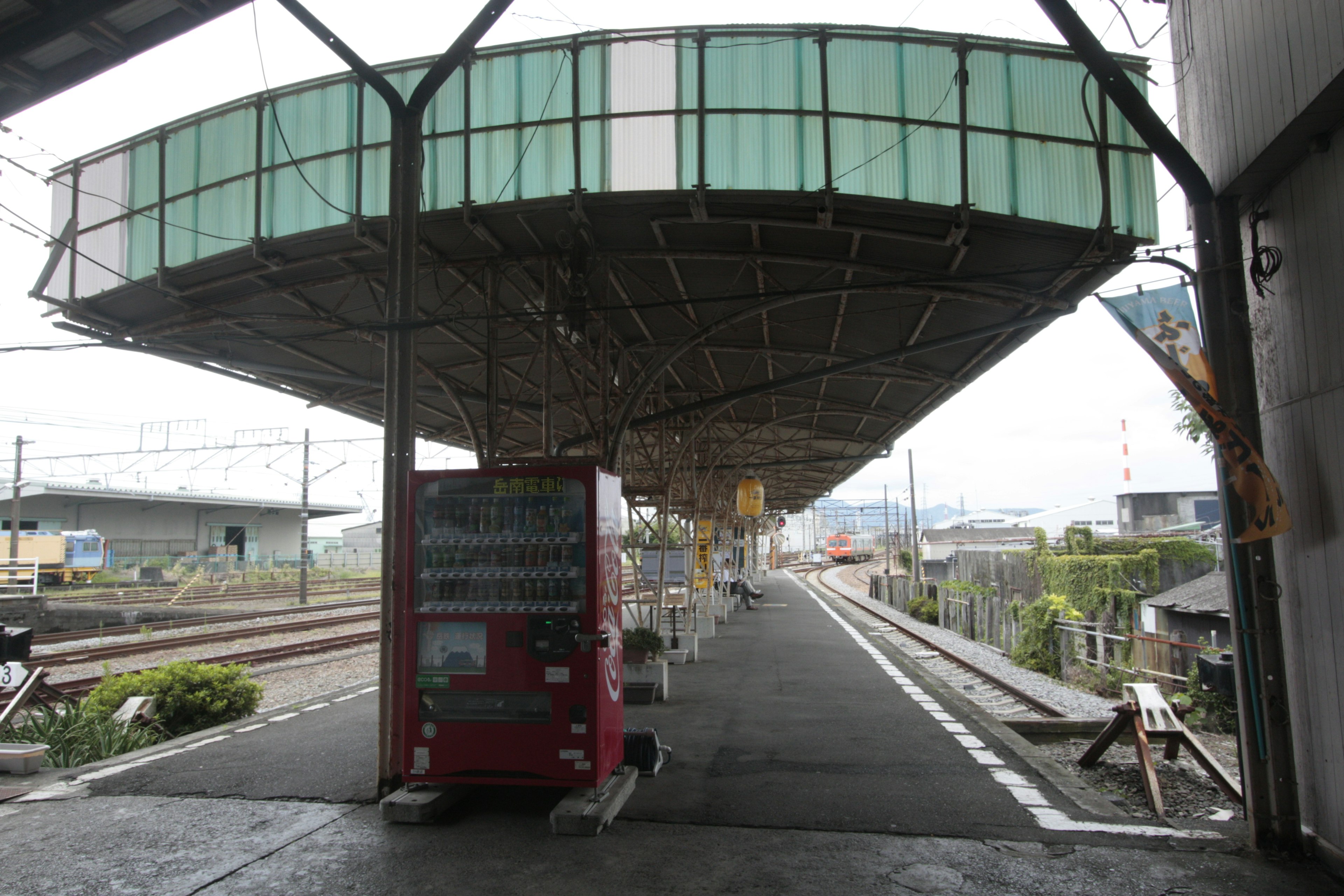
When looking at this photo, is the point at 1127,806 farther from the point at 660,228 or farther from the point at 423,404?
the point at 423,404

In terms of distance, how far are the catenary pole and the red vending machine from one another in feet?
1.25

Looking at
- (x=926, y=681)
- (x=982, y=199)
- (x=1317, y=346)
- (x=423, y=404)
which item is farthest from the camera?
(x=423, y=404)

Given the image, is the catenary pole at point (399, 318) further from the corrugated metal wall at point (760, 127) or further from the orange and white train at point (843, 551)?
the orange and white train at point (843, 551)

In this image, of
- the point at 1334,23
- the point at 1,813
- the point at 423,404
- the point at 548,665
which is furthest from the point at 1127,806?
the point at 423,404

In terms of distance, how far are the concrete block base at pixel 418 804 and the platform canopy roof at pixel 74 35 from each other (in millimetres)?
6775

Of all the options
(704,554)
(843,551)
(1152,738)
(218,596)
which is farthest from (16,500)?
(843,551)

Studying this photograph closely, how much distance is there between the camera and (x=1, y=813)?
6.16 metres

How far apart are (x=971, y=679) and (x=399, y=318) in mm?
13872

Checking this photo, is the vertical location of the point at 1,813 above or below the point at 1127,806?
above

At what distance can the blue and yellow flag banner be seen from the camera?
5301mm

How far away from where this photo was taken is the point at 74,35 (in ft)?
22.7

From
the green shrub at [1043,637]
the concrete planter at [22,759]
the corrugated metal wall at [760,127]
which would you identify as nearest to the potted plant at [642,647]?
the corrugated metal wall at [760,127]

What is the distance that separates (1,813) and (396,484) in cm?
381

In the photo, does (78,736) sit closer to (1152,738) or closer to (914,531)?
(1152,738)
